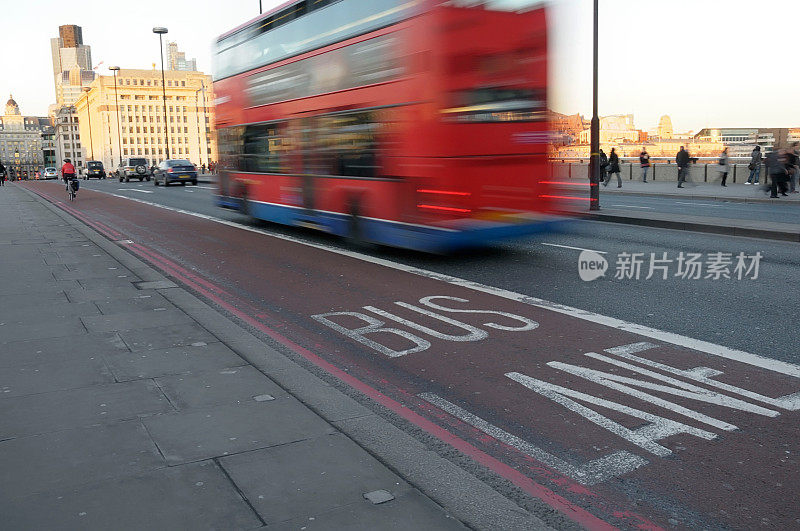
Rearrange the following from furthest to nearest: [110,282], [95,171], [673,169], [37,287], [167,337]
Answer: [95,171], [673,169], [110,282], [37,287], [167,337]

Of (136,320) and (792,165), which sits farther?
(792,165)

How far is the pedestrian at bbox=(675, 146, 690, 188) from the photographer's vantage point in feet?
104

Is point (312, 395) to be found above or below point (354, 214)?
below

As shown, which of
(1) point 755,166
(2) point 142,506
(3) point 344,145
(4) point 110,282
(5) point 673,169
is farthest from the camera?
(5) point 673,169

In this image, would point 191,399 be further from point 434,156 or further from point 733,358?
point 434,156

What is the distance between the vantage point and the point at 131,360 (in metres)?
5.56

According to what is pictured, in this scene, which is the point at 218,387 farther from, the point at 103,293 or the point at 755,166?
the point at 755,166

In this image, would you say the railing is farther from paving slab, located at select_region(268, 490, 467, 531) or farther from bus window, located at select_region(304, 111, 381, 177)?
paving slab, located at select_region(268, 490, 467, 531)

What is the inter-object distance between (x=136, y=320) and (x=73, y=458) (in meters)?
3.49

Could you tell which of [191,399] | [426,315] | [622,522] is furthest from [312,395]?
[426,315]

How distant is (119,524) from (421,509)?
1.32 metres

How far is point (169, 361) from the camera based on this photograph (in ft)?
18.1


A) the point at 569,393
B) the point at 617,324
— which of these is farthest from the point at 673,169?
the point at 569,393

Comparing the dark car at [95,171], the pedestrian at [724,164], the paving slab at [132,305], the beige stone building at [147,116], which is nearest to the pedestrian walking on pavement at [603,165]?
the pedestrian at [724,164]
